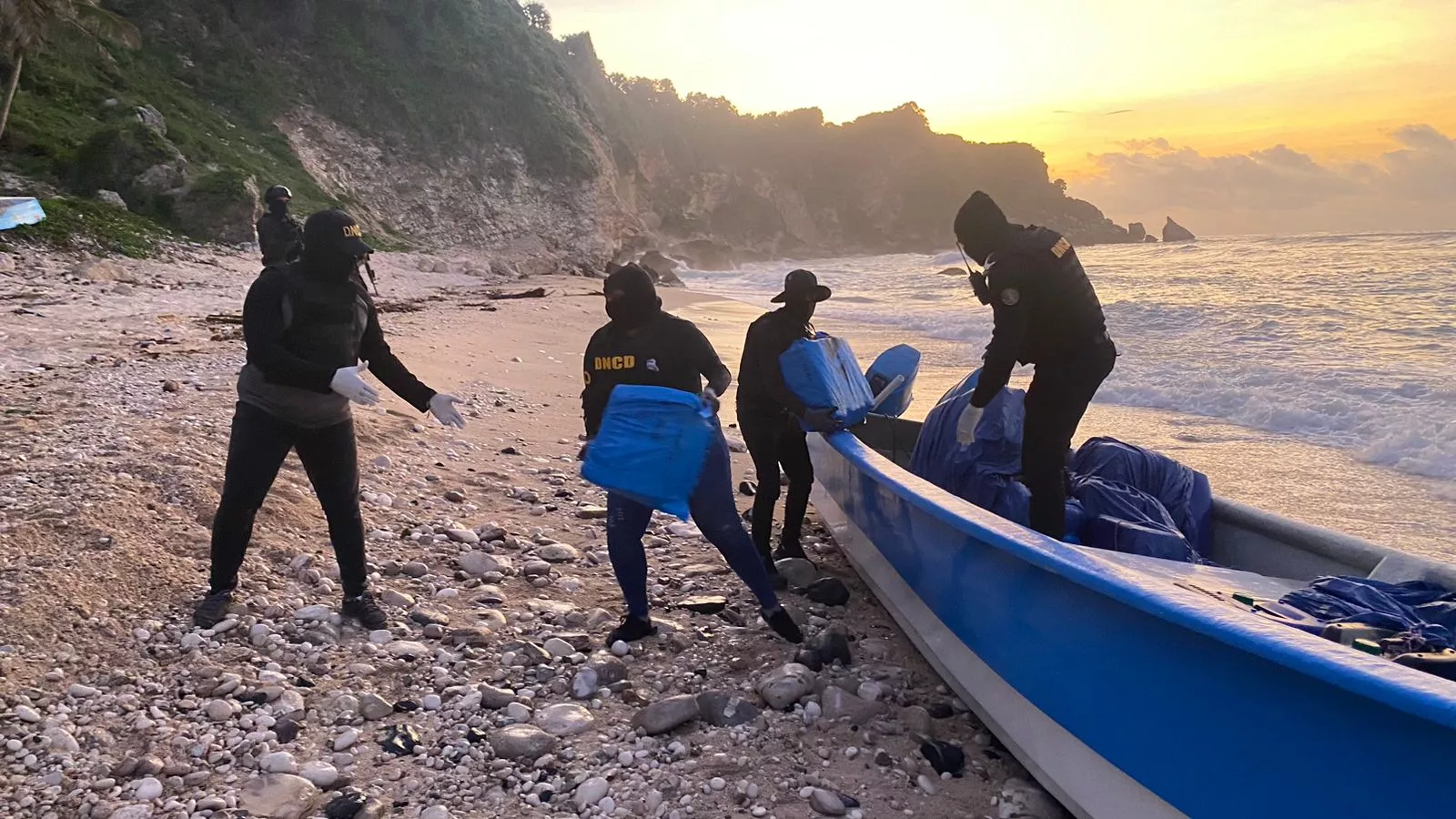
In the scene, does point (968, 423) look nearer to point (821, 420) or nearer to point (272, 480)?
point (821, 420)

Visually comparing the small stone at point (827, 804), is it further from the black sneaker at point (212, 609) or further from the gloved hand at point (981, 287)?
the black sneaker at point (212, 609)

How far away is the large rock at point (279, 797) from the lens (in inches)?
103

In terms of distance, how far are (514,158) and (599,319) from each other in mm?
24669

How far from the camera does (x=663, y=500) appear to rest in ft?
11.7

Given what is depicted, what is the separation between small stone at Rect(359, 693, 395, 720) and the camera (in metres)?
3.18

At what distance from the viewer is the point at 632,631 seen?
3930 mm

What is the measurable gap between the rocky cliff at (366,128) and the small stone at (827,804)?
20309mm

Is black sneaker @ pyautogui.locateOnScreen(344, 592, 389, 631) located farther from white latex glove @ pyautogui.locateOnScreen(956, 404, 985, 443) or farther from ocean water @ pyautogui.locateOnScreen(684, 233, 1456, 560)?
ocean water @ pyautogui.locateOnScreen(684, 233, 1456, 560)

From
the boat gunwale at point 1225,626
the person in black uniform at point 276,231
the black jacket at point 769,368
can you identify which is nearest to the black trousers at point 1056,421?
the boat gunwale at point 1225,626

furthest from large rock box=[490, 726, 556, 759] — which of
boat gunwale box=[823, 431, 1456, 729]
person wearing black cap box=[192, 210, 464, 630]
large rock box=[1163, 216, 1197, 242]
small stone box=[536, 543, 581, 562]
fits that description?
large rock box=[1163, 216, 1197, 242]

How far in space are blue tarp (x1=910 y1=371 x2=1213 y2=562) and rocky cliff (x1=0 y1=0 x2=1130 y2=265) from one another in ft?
62.9

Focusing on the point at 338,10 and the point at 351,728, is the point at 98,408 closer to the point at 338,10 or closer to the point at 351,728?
the point at 351,728

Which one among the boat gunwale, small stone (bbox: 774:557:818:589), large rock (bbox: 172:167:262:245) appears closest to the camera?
the boat gunwale

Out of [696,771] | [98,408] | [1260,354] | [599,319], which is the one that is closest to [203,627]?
[696,771]
